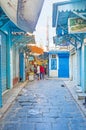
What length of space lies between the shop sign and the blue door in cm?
2328

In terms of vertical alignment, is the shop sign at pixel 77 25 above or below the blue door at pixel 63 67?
above

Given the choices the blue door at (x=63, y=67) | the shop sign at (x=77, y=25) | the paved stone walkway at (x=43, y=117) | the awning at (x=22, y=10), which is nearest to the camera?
the paved stone walkway at (x=43, y=117)

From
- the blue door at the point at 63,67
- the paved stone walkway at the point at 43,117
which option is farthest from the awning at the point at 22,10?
the blue door at the point at 63,67

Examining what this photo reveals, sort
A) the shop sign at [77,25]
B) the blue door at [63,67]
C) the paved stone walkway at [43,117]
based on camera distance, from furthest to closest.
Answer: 1. the blue door at [63,67]
2. the shop sign at [77,25]
3. the paved stone walkway at [43,117]

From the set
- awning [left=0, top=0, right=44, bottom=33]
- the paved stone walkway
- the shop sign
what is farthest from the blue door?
awning [left=0, top=0, right=44, bottom=33]

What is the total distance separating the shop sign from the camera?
41.9 ft

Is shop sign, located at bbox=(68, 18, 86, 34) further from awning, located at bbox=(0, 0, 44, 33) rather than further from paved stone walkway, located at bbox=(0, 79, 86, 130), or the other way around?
paved stone walkway, located at bbox=(0, 79, 86, 130)

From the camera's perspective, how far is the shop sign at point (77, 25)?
12758 millimetres

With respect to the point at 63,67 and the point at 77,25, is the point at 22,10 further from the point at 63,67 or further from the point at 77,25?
the point at 63,67

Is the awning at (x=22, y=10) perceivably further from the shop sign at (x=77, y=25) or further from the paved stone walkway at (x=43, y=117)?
the paved stone walkway at (x=43, y=117)

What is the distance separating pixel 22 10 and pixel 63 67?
26444 millimetres

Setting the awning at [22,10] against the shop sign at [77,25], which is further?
the shop sign at [77,25]

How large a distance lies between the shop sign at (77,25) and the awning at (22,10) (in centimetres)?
168

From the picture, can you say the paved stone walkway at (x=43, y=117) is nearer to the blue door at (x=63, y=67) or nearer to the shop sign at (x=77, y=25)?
the shop sign at (x=77, y=25)
